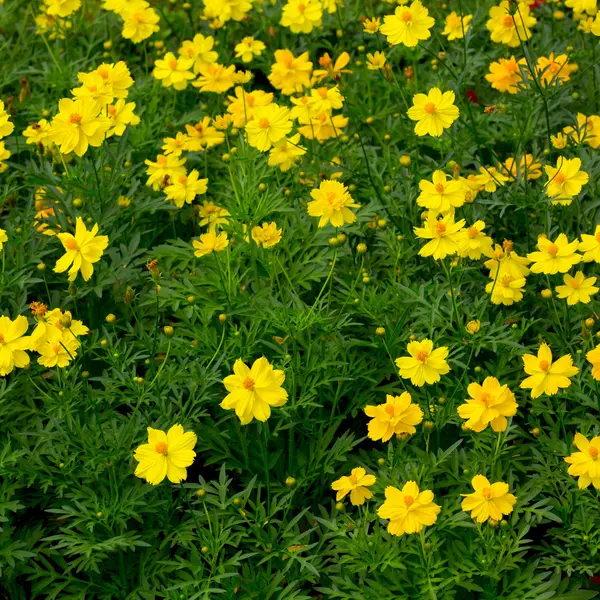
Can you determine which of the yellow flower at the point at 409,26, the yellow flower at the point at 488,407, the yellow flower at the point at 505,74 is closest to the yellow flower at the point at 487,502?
the yellow flower at the point at 488,407

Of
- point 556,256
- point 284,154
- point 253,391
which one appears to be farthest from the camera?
point 284,154

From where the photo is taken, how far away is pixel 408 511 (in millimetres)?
2135

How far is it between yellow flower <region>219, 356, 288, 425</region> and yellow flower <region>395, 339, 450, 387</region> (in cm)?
33

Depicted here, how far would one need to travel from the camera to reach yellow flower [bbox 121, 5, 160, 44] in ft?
11.7

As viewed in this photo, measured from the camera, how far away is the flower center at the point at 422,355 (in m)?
2.38

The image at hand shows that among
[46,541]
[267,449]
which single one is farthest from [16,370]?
[267,449]

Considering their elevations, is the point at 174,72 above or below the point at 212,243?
above

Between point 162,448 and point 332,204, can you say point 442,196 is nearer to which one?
point 332,204

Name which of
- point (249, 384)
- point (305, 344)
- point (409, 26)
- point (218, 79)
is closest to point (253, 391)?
point (249, 384)

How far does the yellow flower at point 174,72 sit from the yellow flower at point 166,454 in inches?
63.0

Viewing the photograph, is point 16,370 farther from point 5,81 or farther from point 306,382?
point 5,81

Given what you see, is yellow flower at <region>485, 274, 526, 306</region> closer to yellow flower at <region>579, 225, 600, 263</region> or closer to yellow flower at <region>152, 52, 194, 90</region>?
yellow flower at <region>579, 225, 600, 263</region>

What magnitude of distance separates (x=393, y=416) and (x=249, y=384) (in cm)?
35

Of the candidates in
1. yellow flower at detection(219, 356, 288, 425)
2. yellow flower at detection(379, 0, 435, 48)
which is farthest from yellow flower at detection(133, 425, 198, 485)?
yellow flower at detection(379, 0, 435, 48)
